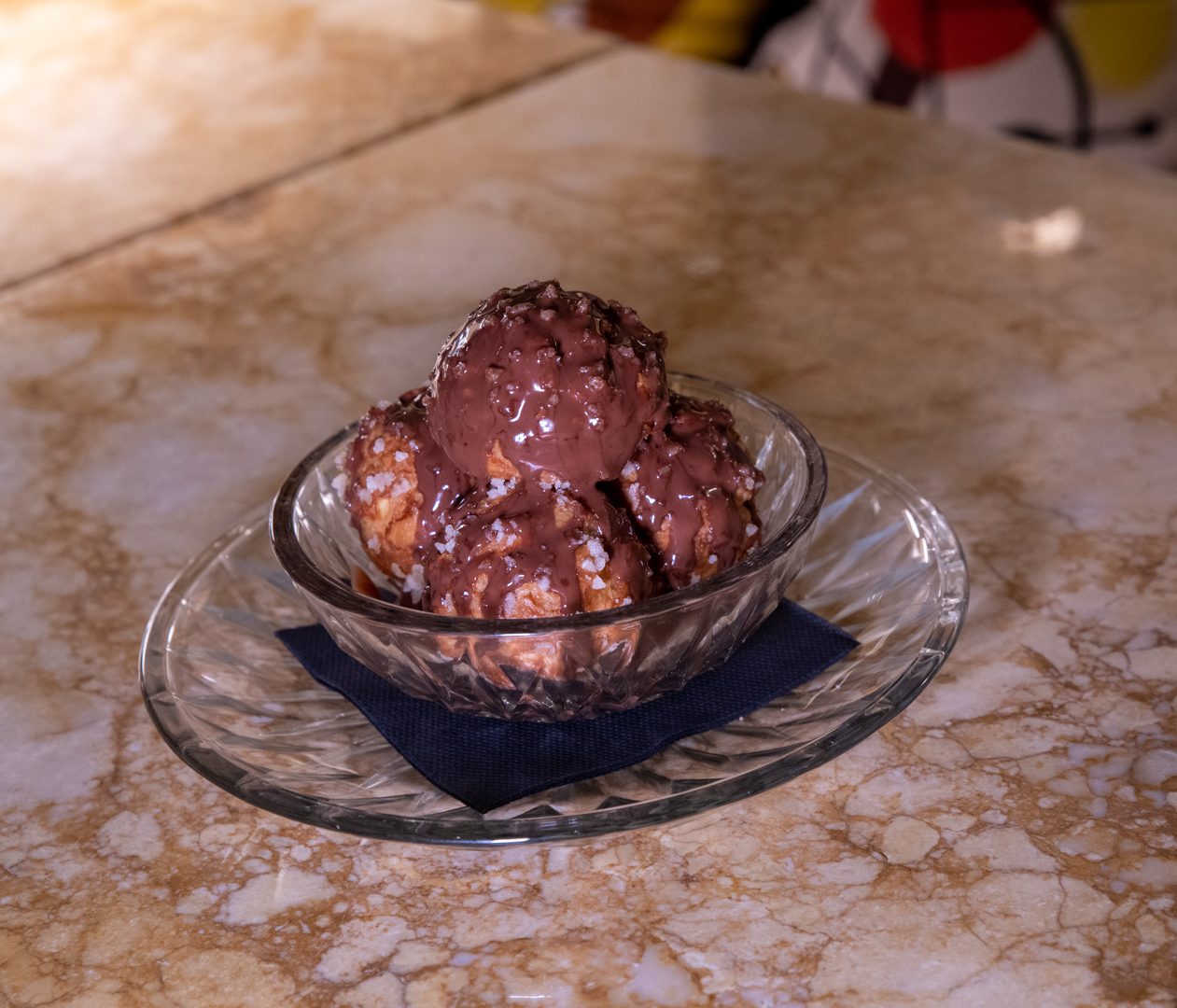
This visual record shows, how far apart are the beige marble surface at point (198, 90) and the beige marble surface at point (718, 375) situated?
0.08 metres

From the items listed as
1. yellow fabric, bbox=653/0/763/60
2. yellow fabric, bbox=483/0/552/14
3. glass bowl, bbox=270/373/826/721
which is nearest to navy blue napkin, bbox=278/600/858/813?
glass bowl, bbox=270/373/826/721

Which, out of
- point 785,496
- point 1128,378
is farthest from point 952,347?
point 785,496

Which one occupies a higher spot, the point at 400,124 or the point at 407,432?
the point at 407,432

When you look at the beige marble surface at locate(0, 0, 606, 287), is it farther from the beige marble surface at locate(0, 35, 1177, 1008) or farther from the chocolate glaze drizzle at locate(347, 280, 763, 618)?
the chocolate glaze drizzle at locate(347, 280, 763, 618)

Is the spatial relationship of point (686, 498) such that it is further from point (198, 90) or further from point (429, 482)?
point (198, 90)

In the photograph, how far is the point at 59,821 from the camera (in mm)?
739

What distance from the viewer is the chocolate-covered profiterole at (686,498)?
0.72 metres

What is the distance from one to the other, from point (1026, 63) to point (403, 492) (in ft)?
5.72

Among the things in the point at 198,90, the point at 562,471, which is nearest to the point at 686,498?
the point at 562,471

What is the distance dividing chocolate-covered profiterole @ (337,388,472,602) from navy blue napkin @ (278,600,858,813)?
6 centimetres

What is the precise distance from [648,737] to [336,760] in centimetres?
15

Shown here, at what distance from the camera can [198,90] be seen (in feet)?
6.05

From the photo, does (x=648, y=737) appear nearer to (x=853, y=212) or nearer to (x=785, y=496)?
(x=785, y=496)

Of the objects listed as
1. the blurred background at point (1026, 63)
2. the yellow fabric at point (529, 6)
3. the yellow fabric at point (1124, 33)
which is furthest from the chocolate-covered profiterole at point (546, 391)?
the yellow fabric at point (529, 6)
